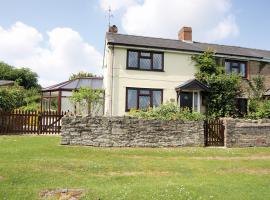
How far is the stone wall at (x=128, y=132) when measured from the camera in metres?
16.8

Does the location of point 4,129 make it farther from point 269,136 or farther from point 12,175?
point 269,136

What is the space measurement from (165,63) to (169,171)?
1465 cm

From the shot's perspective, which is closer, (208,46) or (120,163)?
(120,163)

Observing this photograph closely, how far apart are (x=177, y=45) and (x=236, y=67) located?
16.9 ft

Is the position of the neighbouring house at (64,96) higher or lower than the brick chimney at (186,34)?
lower

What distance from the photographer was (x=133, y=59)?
80.6 feet

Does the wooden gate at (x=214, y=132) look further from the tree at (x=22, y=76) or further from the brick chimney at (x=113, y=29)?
the tree at (x=22, y=76)

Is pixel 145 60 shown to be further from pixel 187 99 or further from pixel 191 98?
pixel 191 98

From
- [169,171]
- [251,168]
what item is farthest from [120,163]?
[251,168]

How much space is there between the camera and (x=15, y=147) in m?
14.8

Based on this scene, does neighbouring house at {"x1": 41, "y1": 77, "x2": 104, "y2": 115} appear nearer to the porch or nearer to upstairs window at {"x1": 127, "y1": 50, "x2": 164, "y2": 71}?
upstairs window at {"x1": 127, "y1": 50, "x2": 164, "y2": 71}

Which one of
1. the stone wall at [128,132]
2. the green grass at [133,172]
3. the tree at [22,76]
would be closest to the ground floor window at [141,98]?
the stone wall at [128,132]

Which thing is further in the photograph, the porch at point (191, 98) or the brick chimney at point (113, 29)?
the brick chimney at point (113, 29)

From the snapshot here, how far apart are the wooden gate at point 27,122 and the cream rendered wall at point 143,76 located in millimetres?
4889
